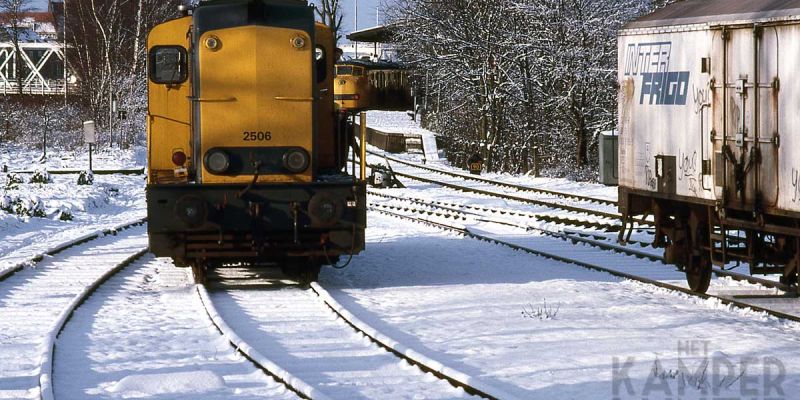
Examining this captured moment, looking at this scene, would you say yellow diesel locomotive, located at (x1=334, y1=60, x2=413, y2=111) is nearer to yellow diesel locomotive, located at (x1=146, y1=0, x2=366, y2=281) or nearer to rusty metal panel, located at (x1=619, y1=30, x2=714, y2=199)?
rusty metal panel, located at (x1=619, y1=30, x2=714, y2=199)

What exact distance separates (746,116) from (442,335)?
3799 millimetres

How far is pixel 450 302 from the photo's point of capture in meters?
12.3

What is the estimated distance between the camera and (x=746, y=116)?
11.3m

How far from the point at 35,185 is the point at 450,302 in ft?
59.0

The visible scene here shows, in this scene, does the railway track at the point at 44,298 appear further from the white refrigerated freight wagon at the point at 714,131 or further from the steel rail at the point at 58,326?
the white refrigerated freight wagon at the point at 714,131

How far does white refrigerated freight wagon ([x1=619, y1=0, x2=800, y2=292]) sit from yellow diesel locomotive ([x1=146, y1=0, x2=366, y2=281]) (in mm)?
3510

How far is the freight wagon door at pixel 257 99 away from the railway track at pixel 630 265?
4449 millimetres

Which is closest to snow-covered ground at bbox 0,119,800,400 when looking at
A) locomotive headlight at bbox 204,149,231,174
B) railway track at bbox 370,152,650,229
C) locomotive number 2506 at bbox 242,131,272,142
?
locomotive headlight at bbox 204,149,231,174

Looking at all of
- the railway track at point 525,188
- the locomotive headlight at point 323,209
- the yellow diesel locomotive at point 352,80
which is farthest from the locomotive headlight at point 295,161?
the yellow diesel locomotive at point 352,80

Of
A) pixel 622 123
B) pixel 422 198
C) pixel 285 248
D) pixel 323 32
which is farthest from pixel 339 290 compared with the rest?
pixel 422 198

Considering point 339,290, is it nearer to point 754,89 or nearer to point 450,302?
point 450,302

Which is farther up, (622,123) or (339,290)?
(622,123)

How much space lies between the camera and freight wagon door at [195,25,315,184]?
13195 mm

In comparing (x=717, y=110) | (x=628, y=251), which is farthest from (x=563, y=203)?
(x=717, y=110)
